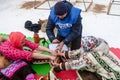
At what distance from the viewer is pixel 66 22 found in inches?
86.6

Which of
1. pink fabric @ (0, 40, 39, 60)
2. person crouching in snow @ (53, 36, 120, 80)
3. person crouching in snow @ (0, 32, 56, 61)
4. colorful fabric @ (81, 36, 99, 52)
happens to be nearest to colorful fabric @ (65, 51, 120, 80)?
person crouching in snow @ (53, 36, 120, 80)

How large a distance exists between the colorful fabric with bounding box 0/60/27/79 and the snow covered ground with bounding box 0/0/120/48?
3.77 feet

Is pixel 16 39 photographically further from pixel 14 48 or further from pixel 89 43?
pixel 89 43

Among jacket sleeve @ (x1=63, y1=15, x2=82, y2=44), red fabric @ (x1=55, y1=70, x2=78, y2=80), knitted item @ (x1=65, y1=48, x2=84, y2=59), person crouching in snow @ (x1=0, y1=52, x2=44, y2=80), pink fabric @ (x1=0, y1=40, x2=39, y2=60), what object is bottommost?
red fabric @ (x1=55, y1=70, x2=78, y2=80)

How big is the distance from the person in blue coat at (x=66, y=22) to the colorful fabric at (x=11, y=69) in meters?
0.41

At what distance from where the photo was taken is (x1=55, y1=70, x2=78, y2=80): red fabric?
6.86ft

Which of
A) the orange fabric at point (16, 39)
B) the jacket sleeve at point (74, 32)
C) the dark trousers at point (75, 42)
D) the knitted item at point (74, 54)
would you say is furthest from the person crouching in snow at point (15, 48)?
the dark trousers at point (75, 42)

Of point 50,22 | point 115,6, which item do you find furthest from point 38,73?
point 115,6

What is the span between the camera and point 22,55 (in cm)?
204

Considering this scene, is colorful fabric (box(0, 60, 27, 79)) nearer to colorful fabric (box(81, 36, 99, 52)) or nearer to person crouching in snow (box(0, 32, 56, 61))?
person crouching in snow (box(0, 32, 56, 61))

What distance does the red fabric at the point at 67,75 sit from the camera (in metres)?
2.09

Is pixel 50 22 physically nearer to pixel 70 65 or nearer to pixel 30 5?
pixel 70 65

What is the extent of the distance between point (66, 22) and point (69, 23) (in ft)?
0.10

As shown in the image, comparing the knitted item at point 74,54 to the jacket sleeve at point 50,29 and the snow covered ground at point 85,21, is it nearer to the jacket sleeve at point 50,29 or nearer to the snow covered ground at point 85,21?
the jacket sleeve at point 50,29
